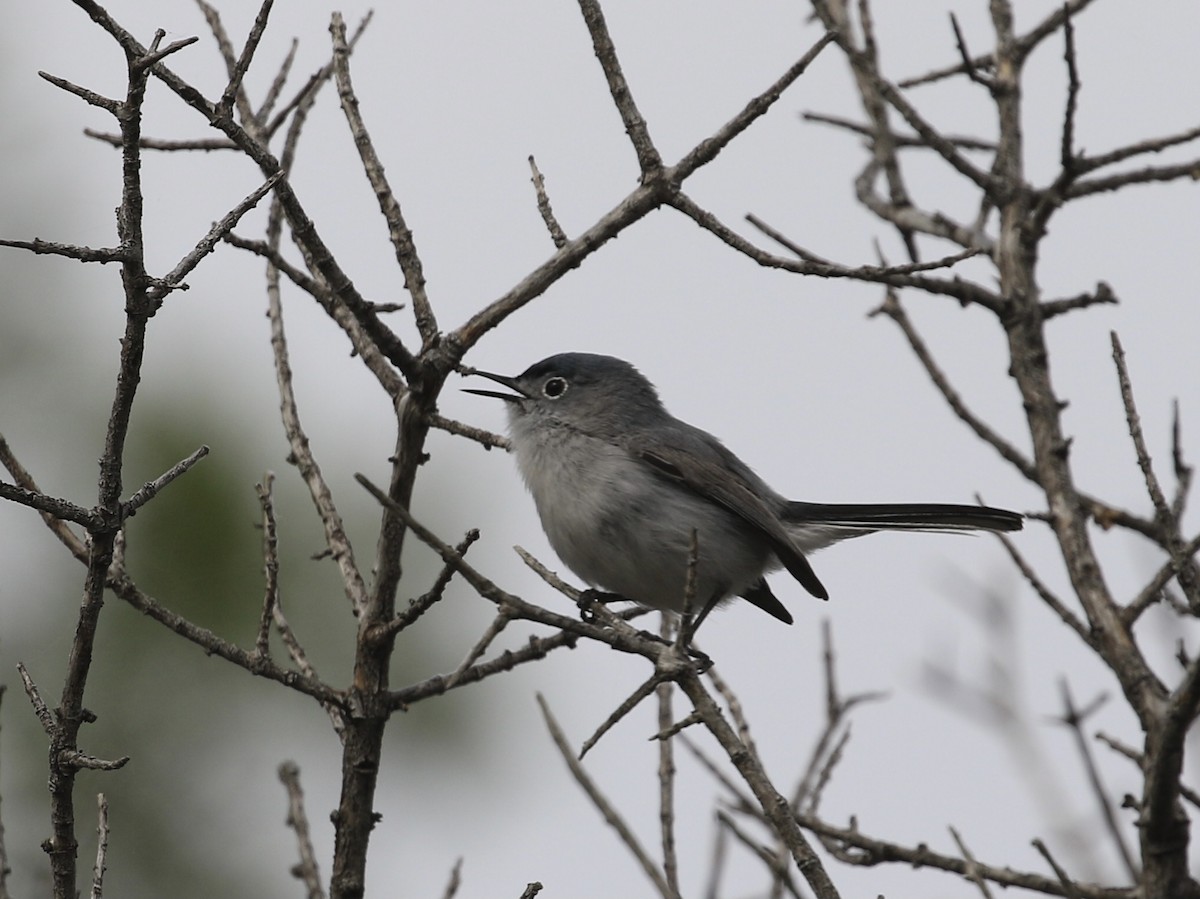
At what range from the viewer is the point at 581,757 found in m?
2.68

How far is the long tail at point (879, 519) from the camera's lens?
4891 mm

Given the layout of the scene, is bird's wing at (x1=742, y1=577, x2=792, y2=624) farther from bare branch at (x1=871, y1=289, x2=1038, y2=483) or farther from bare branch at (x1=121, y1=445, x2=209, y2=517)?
bare branch at (x1=121, y1=445, x2=209, y2=517)

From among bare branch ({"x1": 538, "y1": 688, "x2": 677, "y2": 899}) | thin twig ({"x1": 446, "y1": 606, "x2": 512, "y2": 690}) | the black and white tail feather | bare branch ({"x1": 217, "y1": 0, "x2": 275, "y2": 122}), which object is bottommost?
bare branch ({"x1": 538, "y1": 688, "x2": 677, "y2": 899})

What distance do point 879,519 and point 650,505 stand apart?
3.78ft

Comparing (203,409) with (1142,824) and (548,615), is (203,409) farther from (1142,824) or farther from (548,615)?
(1142,824)

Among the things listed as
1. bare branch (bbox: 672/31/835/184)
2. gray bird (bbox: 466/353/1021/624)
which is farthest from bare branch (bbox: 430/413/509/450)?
bare branch (bbox: 672/31/835/184)

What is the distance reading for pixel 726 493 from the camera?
4941 mm

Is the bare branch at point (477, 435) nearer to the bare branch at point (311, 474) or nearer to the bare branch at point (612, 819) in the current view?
the bare branch at point (311, 474)

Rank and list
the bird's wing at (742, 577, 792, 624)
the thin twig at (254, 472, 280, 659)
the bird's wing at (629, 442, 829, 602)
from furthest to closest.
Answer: the bird's wing at (742, 577, 792, 624), the bird's wing at (629, 442, 829, 602), the thin twig at (254, 472, 280, 659)

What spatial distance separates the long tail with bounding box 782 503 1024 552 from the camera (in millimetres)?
4891

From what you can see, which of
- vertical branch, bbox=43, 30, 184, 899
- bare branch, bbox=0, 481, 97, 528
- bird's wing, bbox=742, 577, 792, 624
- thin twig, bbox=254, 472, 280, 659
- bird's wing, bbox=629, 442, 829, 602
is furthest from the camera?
bird's wing, bbox=742, 577, 792, 624

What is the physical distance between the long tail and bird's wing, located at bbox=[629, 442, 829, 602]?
0.48m

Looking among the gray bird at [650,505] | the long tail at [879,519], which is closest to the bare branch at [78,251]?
the gray bird at [650,505]

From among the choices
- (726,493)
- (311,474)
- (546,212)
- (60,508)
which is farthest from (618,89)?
(726,493)
